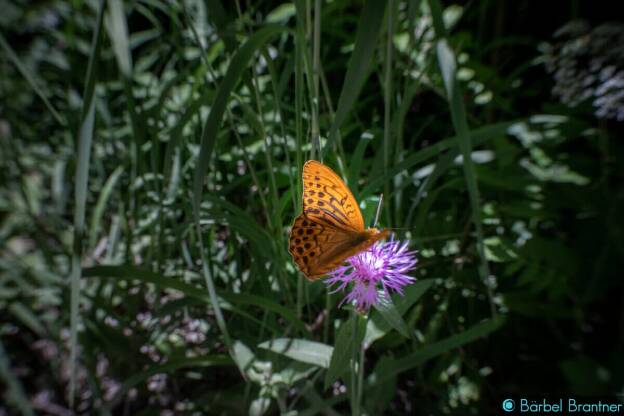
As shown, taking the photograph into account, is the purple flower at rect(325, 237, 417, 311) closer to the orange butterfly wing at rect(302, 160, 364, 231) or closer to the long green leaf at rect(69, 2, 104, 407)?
the orange butterfly wing at rect(302, 160, 364, 231)

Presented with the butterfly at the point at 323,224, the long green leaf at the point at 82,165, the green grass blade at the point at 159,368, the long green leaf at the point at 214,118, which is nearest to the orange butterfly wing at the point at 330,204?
the butterfly at the point at 323,224

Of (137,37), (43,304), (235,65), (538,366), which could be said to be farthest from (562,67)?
(43,304)

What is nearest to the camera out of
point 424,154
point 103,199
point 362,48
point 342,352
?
point 362,48

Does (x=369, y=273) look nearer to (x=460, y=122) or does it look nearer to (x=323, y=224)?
(x=323, y=224)

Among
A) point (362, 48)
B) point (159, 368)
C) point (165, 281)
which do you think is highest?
point (362, 48)

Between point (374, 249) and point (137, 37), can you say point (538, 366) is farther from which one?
point (137, 37)

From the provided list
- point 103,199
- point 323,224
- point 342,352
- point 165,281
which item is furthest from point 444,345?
point 103,199

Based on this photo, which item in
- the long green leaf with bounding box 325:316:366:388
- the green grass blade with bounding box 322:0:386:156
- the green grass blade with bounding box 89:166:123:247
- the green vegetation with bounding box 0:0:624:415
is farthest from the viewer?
the green grass blade with bounding box 89:166:123:247

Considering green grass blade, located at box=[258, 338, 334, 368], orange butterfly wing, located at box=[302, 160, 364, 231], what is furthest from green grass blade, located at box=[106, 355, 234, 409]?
orange butterfly wing, located at box=[302, 160, 364, 231]

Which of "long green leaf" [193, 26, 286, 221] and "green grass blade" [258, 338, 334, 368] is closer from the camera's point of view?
"long green leaf" [193, 26, 286, 221]

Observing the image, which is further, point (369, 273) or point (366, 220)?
point (366, 220)
